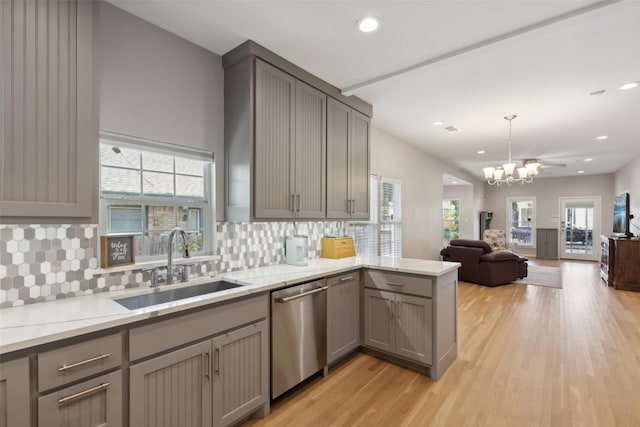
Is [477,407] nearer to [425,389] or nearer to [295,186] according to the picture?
[425,389]

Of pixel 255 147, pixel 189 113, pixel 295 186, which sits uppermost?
pixel 189 113

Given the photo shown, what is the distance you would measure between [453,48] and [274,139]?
5.26ft

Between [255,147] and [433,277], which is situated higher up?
[255,147]

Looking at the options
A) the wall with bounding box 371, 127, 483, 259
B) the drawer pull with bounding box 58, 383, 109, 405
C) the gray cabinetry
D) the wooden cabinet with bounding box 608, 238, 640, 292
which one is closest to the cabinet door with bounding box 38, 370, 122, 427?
the drawer pull with bounding box 58, 383, 109, 405

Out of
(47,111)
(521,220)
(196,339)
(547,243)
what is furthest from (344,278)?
(521,220)

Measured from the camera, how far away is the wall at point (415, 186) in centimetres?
481

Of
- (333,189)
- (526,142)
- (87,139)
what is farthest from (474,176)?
(87,139)

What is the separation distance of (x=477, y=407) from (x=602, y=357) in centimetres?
179

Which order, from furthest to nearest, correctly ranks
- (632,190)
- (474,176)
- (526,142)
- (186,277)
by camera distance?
(474,176)
(632,190)
(526,142)
(186,277)

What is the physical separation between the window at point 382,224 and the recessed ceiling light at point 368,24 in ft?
7.85

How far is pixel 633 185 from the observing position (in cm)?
700

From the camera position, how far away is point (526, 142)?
5.50 m

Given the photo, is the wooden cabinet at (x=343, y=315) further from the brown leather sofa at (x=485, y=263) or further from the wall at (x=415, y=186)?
the brown leather sofa at (x=485, y=263)

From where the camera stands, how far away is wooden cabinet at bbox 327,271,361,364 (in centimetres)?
264
